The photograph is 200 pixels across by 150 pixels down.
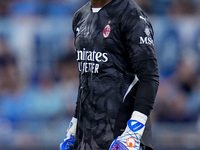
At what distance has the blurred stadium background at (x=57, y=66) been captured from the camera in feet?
28.5

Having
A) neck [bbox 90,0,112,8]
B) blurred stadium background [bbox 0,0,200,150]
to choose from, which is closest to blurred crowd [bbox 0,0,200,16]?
blurred stadium background [bbox 0,0,200,150]

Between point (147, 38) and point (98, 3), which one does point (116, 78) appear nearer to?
point (147, 38)

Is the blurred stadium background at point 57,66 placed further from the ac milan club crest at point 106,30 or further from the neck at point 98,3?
the ac milan club crest at point 106,30

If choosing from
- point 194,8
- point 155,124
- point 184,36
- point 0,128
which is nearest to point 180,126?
point 155,124

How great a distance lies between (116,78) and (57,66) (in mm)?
5624

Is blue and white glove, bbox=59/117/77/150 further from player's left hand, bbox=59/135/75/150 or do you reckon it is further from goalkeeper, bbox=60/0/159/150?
goalkeeper, bbox=60/0/159/150

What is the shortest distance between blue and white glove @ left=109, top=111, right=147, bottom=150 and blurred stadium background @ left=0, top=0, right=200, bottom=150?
17.0ft

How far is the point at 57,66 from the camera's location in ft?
30.0

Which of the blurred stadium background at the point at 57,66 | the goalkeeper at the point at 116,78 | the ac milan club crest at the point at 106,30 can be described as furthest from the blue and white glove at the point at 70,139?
the blurred stadium background at the point at 57,66

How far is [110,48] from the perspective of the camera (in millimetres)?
3576

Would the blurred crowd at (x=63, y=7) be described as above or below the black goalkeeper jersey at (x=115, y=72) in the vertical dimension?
above

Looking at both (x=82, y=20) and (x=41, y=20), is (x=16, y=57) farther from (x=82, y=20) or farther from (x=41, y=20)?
(x=82, y=20)

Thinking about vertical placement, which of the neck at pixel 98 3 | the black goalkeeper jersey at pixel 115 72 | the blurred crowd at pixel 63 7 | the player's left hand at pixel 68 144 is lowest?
the player's left hand at pixel 68 144

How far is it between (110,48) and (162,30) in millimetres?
5621
